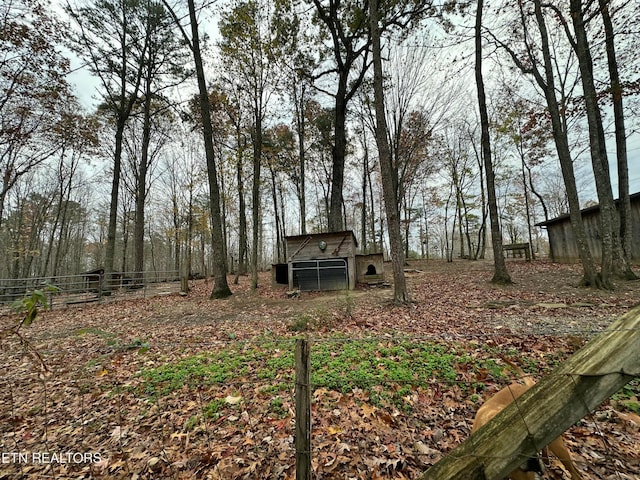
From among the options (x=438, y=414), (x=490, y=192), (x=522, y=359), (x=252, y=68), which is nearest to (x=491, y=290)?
(x=490, y=192)

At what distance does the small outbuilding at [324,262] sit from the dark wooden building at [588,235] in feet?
44.8

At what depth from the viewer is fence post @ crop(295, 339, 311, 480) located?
1.84m

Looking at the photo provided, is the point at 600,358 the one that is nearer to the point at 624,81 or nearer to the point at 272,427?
the point at 272,427

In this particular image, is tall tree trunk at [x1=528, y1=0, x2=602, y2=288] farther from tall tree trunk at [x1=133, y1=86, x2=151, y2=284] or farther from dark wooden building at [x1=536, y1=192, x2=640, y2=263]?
tall tree trunk at [x1=133, y1=86, x2=151, y2=284]

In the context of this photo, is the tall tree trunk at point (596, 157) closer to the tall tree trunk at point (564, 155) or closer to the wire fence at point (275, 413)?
the tall tree trunk at point (564, 155)

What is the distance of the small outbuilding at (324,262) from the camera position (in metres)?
12.5

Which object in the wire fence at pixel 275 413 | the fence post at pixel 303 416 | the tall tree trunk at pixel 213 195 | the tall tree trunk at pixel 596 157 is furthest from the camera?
the tall tree trunk at pixel 213 195

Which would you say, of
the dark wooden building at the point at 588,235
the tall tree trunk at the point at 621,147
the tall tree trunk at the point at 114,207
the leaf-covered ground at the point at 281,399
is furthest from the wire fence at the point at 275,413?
the dark wooden building at the point at 588,235

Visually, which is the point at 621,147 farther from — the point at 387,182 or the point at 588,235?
the point at 387,182

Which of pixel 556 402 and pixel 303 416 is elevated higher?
pixel 556 402

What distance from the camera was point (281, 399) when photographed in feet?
10.7

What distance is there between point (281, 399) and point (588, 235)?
20.0m

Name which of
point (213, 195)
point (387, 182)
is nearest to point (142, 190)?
point (213, 195)

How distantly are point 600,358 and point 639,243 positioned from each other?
715 inches
